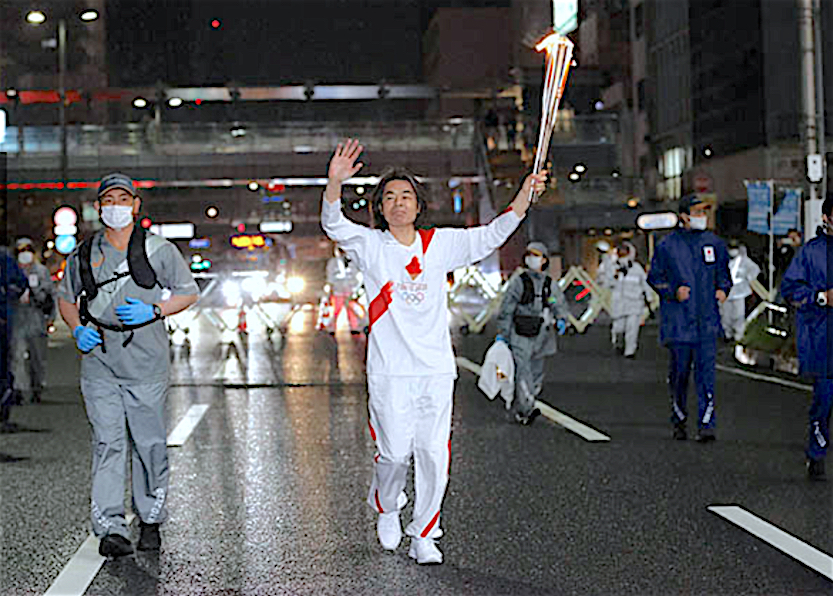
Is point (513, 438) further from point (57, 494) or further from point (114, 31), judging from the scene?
point (114, 31)

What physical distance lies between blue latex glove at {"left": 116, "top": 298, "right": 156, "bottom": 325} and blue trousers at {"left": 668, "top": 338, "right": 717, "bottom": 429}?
5052 mm

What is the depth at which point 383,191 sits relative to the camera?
639 cm

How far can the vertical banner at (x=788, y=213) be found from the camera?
68.7 feet

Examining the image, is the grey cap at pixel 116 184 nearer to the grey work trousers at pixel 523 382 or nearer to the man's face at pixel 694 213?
the man's face at pixel 694 213

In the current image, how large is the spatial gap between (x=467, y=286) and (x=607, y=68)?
36646 mm

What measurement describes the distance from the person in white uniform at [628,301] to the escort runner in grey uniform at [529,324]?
8.79 metres

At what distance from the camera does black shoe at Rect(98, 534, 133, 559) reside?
6.25 meters

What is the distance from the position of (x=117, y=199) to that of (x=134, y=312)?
612 millimetres

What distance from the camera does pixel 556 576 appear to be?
5.74m

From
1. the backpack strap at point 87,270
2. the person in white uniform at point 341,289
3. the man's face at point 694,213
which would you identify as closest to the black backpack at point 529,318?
the man's face at point 694,213

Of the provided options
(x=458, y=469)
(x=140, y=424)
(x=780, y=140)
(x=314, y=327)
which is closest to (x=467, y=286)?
(x=314, y=327)

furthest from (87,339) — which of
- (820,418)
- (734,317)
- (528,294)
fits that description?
(734,317)

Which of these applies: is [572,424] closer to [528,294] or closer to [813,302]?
[528,294]

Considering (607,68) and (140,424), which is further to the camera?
(607,68)
